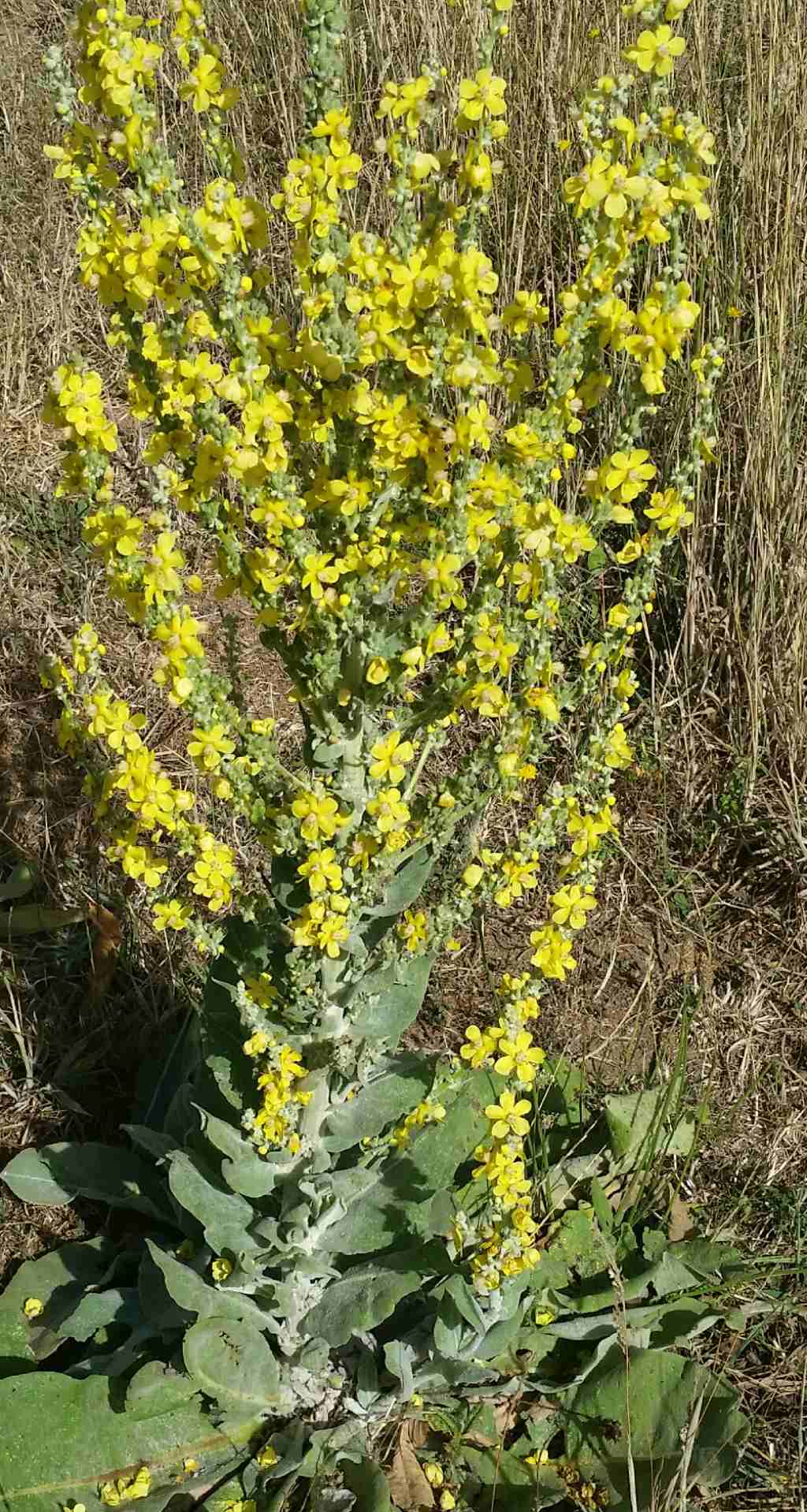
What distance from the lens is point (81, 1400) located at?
2.47m

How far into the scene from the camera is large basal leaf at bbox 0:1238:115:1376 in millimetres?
2646

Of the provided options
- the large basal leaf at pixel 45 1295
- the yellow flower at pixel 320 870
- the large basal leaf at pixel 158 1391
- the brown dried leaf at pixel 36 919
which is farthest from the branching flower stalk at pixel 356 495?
the brown dried leaf at pixel 36 919

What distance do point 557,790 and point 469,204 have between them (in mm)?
960

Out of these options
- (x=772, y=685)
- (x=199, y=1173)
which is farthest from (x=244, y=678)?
(x=199, y=1173)

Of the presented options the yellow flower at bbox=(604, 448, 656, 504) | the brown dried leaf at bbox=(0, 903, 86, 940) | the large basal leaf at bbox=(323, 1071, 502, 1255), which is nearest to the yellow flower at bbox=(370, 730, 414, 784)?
the yellow flower at bbox=(604, 448, 656, 504)

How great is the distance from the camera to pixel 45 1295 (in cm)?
276

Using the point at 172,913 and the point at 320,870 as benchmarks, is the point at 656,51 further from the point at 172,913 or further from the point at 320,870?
the point at 172,913

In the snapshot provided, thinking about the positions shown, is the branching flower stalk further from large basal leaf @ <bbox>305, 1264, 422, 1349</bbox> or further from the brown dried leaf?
the brown dried leaf

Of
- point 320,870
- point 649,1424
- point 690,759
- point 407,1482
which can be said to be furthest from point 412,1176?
point 690,759

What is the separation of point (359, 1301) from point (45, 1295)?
0.82m

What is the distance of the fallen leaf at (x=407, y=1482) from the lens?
2.48 metres

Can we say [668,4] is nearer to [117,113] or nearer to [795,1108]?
[117,113]

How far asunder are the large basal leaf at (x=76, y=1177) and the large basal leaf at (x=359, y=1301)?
0.52m

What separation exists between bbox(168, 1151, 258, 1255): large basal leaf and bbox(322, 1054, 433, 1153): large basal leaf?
237mm
